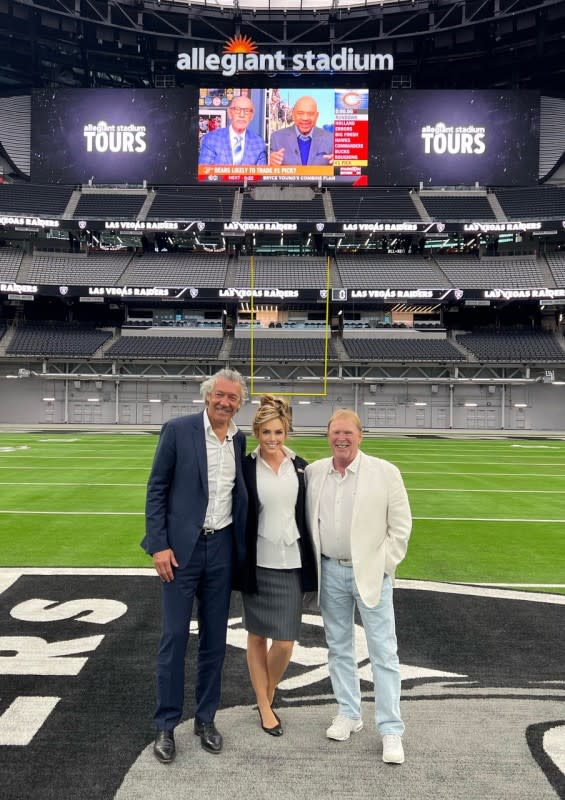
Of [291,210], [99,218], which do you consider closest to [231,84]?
[291,210]

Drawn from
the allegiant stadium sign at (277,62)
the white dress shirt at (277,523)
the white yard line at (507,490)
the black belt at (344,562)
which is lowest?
the white yard line at (507,490)

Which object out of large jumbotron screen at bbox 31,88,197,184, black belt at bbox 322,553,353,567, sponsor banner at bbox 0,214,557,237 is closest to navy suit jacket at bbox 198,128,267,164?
large jumbotron screen at bbox 31,88,197,184

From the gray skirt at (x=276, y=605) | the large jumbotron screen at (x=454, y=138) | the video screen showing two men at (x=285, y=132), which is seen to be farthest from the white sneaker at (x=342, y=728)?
the large jumbotron screen at (x=454, y=138)

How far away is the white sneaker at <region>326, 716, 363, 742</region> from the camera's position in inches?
128

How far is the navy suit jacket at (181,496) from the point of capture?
3234mm

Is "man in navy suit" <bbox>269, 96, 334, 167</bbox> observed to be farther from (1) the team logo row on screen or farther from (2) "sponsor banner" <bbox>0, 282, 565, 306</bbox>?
(2) "sponsor banner" <bbox>0, 282, 565, 306</bbox>

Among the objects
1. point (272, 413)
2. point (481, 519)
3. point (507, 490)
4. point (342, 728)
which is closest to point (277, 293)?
point (507, 490)

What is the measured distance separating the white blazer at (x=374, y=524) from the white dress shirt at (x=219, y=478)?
47 centimetres

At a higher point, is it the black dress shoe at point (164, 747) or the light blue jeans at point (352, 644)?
the light blue jeans at point (352, 644)

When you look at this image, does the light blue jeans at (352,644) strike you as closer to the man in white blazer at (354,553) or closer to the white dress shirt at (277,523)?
the man in white blazer at (354,553)

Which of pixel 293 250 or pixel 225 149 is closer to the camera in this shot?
pixel 225 149

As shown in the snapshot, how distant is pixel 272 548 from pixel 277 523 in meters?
0.14

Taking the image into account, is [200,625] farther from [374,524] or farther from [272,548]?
[374,524]

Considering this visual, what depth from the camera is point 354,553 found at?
10.7ft
